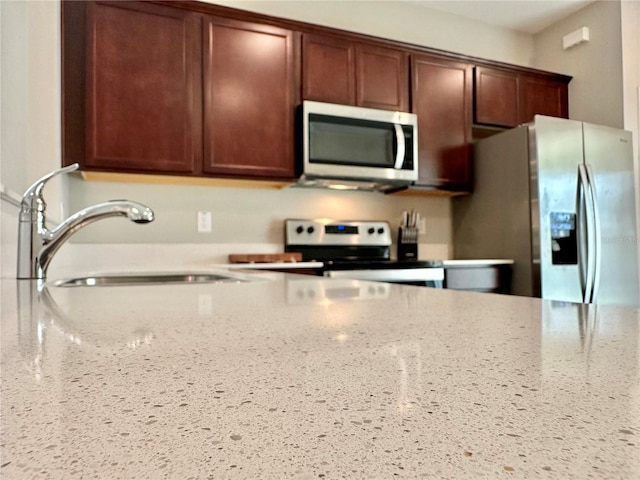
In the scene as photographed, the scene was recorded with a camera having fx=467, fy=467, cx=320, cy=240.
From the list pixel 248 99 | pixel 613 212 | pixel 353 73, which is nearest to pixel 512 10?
pixel 353 73

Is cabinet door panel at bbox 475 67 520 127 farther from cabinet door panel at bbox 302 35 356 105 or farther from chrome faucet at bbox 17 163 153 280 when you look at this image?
chrome faucet at bbox 17 163 153 280

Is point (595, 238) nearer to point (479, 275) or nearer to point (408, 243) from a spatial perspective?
point (479, 275)

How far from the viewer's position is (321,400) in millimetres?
192

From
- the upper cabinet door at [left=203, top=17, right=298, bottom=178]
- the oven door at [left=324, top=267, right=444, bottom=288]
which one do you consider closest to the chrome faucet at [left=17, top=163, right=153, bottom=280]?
the upper cabinet door at [left=203, top=17, right=298, bottom=178]

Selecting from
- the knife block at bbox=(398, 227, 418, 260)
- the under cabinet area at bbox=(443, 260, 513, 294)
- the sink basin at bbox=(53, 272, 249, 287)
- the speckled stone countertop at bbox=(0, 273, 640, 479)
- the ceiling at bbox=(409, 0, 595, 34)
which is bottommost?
the under cabinet area at bbox=(443, 260, 513, 294)

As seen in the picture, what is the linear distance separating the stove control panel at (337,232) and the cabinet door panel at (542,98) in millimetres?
1236

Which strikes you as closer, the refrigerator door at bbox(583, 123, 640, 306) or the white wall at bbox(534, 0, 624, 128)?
the refrigerator door at bbox(583, 123, 640, 306)

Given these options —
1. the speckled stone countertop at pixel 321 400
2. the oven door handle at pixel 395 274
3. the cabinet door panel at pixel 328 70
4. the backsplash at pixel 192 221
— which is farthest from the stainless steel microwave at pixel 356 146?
the speckled stone countertop at pixel 321 400

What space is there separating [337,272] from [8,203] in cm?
142

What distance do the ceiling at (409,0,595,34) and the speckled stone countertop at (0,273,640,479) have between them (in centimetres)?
338

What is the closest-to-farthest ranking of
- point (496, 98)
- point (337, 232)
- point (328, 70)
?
1. point (328, 70)
2. point (337, 232)
3. point (496, 98)

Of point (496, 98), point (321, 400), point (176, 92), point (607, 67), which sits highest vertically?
point (607, 67)

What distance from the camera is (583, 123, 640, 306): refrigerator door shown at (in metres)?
2.71

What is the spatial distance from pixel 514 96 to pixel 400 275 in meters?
1.59
